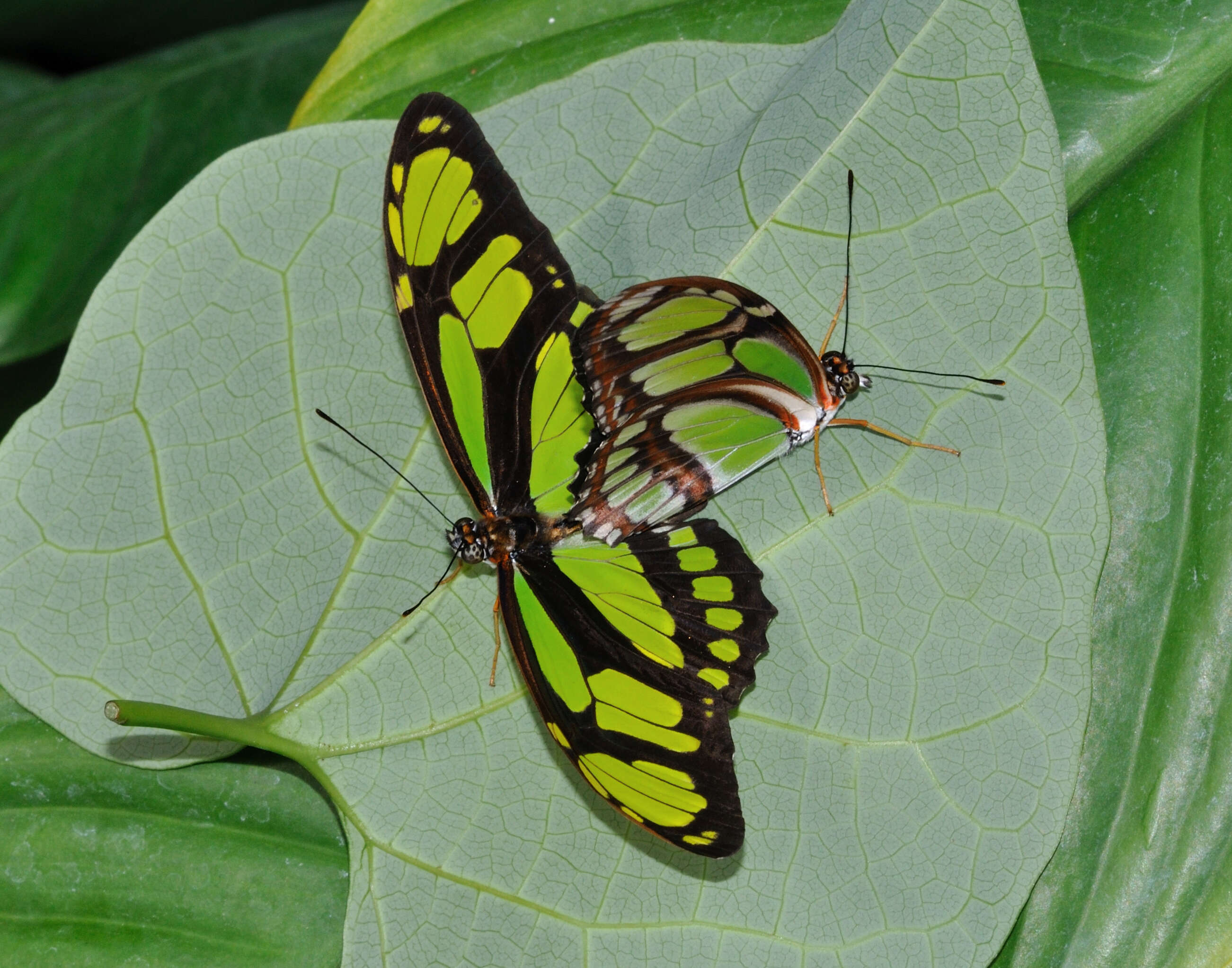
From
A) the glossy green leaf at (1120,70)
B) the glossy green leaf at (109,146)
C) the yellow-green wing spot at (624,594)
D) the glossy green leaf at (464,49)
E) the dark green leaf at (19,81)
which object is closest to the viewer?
the yellow-green wing spot at (624,594)

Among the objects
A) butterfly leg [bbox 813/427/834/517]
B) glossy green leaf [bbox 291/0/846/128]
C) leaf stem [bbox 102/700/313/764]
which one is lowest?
leaf stem [bbox 102/700/313/764]

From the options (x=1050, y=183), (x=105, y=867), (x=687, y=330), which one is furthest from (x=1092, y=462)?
(x=105, y=867)

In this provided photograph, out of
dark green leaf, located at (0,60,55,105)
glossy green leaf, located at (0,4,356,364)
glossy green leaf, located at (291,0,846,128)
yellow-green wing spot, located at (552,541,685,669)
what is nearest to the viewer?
yellow-green wing spot, located at (552,541,685,669)

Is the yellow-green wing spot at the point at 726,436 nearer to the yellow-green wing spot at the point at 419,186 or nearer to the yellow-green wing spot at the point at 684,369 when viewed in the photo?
the yellow-green wing spot at the point at 684,369

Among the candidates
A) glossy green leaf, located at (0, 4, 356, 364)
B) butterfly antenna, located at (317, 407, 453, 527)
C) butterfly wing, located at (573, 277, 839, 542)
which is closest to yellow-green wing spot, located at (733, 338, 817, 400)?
butterfly wing, located at (573, 277, 839, 542)

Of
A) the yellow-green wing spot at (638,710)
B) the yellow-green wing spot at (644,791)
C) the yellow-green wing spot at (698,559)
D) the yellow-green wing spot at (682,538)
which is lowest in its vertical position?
the yellow-green wing spot at (644,791)

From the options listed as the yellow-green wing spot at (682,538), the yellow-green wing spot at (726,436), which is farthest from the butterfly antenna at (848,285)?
the yellow-green wing spot at (682,538)

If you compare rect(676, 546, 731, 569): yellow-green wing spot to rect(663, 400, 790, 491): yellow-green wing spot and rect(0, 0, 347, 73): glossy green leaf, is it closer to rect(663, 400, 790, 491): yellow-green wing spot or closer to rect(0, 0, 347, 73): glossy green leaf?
rect(663, 400, 790, 491): yellow-green wing spot

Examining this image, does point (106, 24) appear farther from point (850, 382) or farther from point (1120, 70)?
point (1120, 70)
